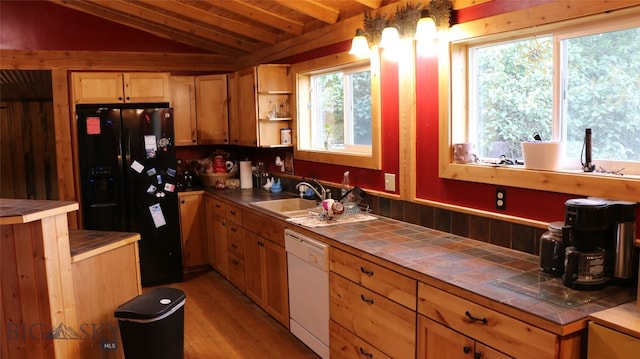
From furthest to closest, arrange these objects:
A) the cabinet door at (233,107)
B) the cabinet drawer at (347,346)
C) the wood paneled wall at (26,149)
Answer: the wood paneled wall at (26,149)
the cabinet door at (233,107)
the cabinet drawer at (347,346)

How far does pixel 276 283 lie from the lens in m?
3.77

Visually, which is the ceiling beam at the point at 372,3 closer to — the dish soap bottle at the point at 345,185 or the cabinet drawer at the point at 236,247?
the dish soap bottle at the point at 345,185

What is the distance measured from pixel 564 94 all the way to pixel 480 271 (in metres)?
0.98

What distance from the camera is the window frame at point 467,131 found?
2.11 meters

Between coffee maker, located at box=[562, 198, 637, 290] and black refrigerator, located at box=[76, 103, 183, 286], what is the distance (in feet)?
12.6

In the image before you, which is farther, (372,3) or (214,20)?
(214,20)

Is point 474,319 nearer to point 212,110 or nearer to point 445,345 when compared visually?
point 445,345

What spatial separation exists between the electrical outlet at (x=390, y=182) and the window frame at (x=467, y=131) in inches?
18.5

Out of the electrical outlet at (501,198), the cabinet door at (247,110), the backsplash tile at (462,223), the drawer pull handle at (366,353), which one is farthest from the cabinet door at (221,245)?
the electrical outlet at (501,198)

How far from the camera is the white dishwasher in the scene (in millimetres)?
3096

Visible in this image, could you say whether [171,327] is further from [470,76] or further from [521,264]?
[470,76]

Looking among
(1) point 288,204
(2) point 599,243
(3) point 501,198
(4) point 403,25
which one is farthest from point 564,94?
(1) point 288,204

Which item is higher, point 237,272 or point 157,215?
point 157,215

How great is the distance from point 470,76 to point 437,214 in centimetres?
84
